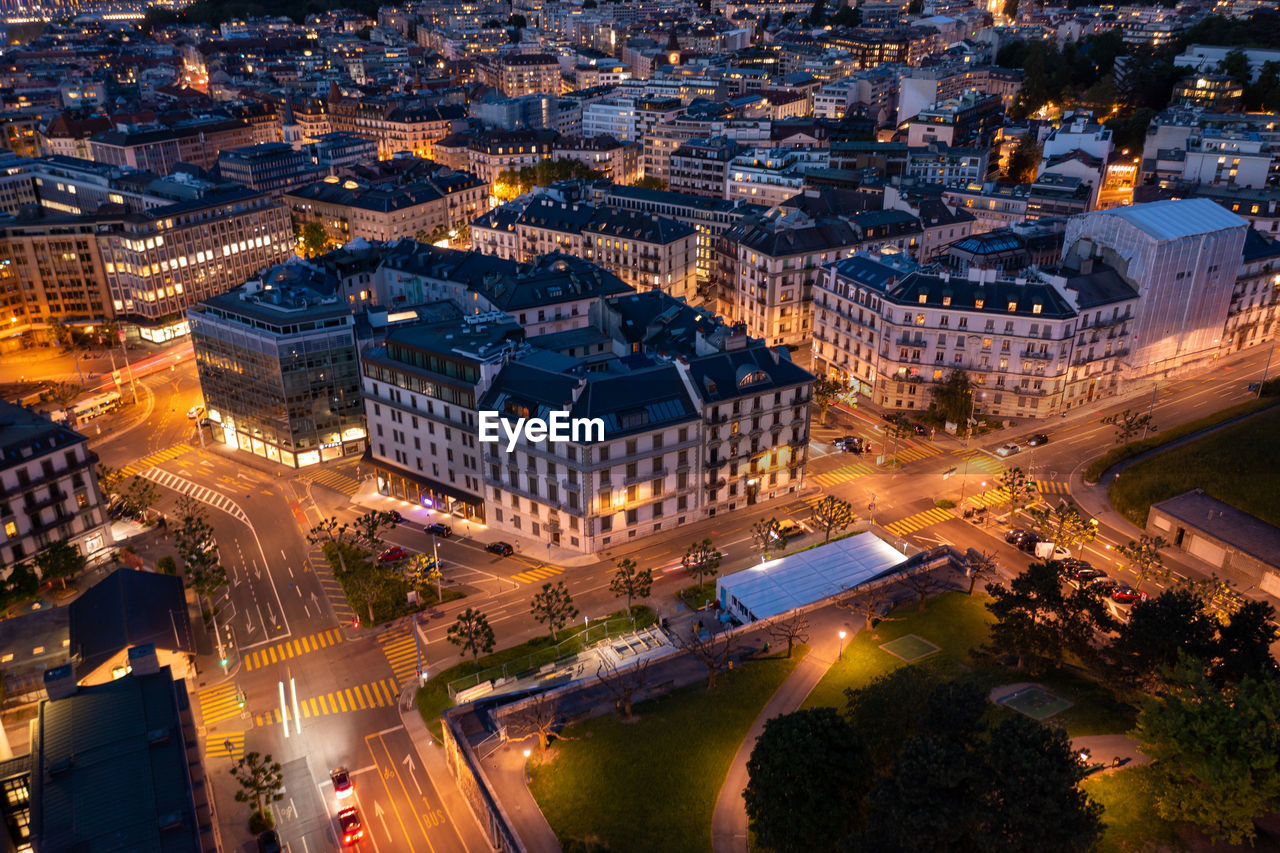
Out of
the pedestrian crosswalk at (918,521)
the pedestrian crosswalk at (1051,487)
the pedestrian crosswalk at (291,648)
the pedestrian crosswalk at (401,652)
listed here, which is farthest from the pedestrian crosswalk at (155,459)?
the pedestrian crosswalk at (1051,487)

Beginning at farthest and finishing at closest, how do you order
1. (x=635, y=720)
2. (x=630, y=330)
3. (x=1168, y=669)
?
(x=630, y=330) → (x=635, y=720) → (x=1168, y=669)

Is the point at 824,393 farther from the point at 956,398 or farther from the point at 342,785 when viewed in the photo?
the point at 342,785

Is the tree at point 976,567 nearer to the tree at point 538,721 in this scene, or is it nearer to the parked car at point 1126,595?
the parked car at point 1126,595

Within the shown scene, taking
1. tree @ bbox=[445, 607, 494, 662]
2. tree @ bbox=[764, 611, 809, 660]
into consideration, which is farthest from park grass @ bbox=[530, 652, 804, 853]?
tree @ bbox=[445, 607, 494, 662]

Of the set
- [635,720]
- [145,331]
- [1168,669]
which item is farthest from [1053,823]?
[145,331]

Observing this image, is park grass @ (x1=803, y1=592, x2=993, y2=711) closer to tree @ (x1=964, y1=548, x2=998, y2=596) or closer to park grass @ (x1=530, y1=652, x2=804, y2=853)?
tree @ (x1=964, y1=548, x2=998, y2=596)

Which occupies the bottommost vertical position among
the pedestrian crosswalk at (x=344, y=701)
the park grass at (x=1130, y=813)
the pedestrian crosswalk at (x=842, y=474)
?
the pedestrian crosswalk at (x=344, y=701)

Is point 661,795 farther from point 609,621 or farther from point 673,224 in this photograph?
point 673,224
